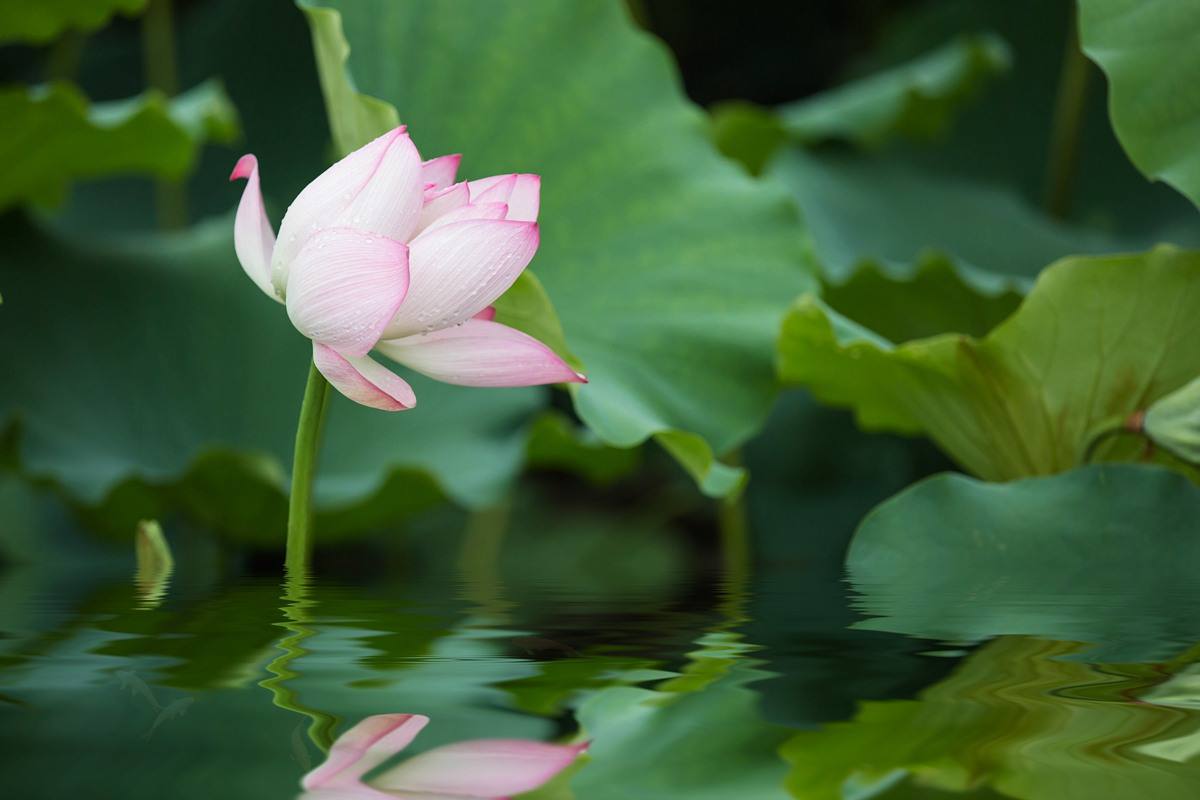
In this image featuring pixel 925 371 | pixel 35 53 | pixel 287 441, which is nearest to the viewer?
pixel 925 371

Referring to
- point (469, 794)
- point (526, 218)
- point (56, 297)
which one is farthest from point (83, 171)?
point (469, 794)

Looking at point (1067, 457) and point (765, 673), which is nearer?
point (765, 673)

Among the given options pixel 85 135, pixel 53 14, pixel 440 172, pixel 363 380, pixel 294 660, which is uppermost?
pixel 53 14

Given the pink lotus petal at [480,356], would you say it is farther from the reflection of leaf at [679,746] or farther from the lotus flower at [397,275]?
the reflection of leaf at [679,746]

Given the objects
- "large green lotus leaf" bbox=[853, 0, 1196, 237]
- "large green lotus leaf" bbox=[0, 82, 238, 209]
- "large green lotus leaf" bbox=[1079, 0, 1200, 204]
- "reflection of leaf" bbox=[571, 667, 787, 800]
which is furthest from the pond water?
"large green lotus leaf" bbox=[853, 0, 1196, 237]

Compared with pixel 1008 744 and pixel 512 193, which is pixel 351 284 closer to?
pixel 512 193

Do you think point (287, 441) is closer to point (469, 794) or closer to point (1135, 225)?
point (469, 794)

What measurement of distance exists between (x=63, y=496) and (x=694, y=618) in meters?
0.65

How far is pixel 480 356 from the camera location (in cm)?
57

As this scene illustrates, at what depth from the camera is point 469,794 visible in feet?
1.04

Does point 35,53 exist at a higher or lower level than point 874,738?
higher

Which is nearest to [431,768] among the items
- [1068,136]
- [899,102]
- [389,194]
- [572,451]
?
[389,194]

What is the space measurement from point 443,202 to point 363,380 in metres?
0.10

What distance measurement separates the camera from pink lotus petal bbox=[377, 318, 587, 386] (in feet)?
1.86
